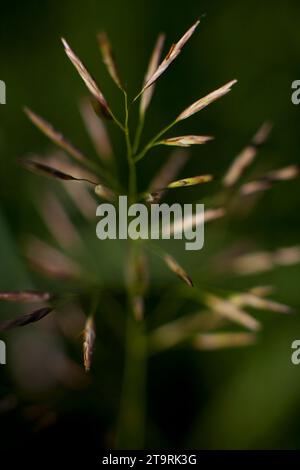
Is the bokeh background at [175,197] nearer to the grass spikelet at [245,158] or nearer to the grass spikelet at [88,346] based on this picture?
the grass spikelet at [245,158]

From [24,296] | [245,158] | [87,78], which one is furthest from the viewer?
[245,158]

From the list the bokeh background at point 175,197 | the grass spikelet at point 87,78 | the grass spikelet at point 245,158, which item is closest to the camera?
the grass spikelet at point 87,78

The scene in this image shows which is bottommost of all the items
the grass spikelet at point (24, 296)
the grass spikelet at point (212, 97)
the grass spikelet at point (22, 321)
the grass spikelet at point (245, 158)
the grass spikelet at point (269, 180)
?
the grass spikelet at point (22, 321)

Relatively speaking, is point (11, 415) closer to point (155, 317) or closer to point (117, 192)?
point (155, 317)

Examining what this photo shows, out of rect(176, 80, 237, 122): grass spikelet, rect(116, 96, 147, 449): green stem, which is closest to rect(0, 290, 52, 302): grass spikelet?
rect(116, 96, 147, 449): green stem

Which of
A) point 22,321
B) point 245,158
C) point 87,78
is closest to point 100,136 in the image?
point 245,158

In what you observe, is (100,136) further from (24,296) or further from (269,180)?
(24,296)

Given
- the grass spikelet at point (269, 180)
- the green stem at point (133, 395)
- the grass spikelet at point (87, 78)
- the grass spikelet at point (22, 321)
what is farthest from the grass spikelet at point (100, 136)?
the grass spikelet at point (22, 321)

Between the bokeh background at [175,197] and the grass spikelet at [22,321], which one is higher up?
the bokeh background at [175,197]

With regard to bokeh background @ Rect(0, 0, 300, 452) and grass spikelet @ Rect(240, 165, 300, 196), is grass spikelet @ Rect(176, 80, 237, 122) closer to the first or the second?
grass spikelet @ Rect(240, 165, 300, 196)
